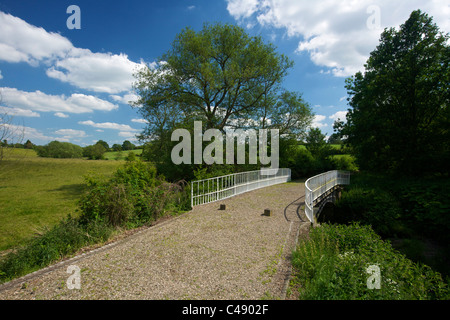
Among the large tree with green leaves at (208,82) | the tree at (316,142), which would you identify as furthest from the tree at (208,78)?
the tree at (316,142)

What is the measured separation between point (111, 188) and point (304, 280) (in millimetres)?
5834

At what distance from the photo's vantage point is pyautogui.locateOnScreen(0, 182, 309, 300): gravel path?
3250 mm

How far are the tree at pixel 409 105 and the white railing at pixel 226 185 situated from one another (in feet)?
30.1

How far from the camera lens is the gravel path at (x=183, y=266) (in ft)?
10.7

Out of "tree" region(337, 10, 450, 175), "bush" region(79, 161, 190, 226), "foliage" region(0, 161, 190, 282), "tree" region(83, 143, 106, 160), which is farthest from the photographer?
"tree" region(83, 143, 106, 160)

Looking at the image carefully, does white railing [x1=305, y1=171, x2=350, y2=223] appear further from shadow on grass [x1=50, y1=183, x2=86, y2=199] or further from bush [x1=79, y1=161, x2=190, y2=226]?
shadow on grass [x1=50, y1=183, x2=86, y2=199]

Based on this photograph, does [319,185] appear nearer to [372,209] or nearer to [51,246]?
[372,209]

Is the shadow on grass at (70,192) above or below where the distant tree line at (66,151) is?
below

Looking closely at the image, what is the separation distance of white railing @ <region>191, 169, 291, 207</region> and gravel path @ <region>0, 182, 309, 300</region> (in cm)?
288

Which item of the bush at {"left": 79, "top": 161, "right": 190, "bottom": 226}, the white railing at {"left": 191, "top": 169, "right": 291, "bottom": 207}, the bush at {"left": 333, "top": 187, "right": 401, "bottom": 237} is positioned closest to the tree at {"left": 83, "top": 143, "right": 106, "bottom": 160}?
the white railing at {"left": 191, "top": 169, "right": 291, "bottom": 207}

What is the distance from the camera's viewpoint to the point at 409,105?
15.1m

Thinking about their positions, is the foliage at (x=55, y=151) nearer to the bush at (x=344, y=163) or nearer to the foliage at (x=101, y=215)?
the foliage at (x=101, y=215)

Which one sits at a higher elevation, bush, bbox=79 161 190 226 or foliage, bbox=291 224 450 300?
bush, bbox=79 161 190 226
